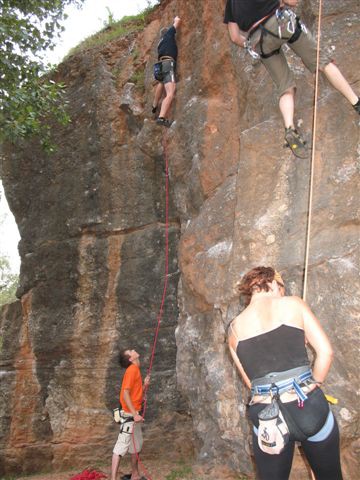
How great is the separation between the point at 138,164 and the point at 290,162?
13.6 feet

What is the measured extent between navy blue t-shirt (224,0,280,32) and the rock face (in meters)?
0.77

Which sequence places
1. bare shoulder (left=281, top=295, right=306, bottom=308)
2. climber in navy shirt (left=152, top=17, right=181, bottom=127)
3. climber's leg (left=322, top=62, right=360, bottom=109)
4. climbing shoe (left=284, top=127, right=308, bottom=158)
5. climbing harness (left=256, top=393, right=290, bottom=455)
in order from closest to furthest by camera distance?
climbing harness (left=256, top=393, right=290, bottom=455) < bare shoulder (left=281, top=295, right=306, bottom=308) < climber's leg (left=322, top=62, right=360, bottom=109) < climbing shoe (left=284, top=127, right=308, bottom=158) < climber in navy shirt (left=152, top=17, right=181, bottom=127)

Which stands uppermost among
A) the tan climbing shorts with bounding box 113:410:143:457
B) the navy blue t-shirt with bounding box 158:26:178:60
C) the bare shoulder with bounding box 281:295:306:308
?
the navy blue t-shirt with bounding box 158:26:178:60

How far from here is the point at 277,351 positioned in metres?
2.66

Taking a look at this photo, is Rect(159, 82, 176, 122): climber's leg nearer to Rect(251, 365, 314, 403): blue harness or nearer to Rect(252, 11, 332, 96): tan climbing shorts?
Rect(252, 11, 332, 96): tan climbing shorts

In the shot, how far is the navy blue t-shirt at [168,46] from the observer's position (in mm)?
7434

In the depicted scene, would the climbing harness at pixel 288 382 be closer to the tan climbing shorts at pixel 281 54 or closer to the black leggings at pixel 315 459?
the black leggings at pixel 315 459

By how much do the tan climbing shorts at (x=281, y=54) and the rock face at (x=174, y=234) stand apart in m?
0.33

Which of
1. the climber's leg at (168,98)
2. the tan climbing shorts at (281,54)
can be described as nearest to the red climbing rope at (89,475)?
the climber's leg at (168,98)

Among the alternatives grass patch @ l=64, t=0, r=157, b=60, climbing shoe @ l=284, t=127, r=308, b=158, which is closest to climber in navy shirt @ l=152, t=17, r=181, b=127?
grass patch @ l=64, t=0, r=157, b=60

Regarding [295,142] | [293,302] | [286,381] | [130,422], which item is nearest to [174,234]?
[130,422]

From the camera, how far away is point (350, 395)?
13.1 ft

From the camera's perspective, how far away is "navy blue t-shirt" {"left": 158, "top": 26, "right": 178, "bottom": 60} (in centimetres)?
743

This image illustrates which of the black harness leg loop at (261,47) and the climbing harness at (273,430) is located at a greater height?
the black harness leg loop at (261,47)
